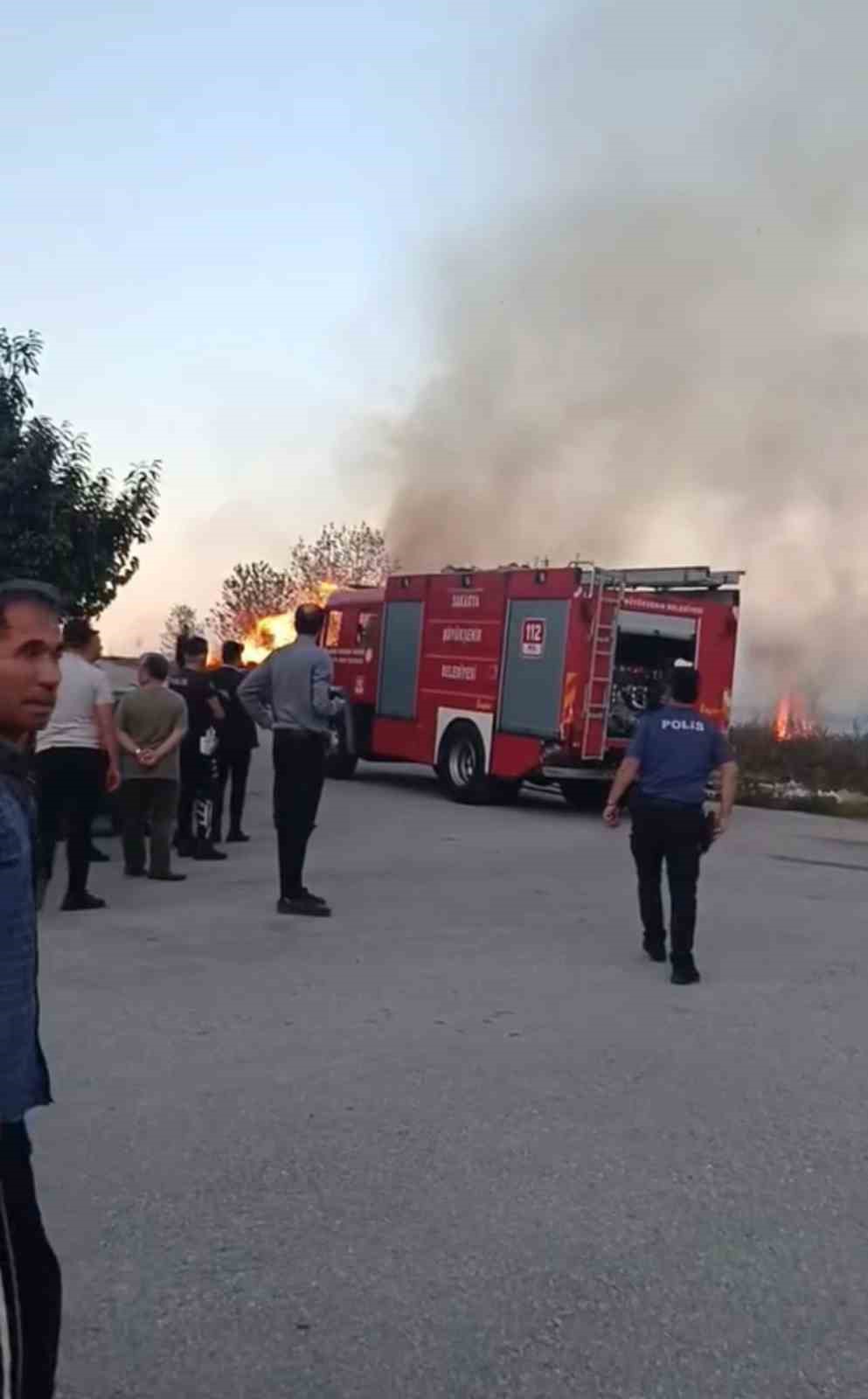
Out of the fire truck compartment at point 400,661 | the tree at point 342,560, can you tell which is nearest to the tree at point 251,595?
the tree at point 342,560

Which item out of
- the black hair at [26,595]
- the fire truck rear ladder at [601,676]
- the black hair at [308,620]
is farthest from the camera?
the fire truck rear ladder at [601,676]

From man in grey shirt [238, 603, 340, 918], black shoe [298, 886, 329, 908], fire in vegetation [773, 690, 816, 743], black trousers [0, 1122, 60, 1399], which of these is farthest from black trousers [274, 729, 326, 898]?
fire in vegetation [773, 690, 816, 743]

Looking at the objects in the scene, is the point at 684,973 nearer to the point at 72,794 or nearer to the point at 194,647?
the point at 72,794

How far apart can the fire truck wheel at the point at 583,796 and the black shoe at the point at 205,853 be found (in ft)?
22.1

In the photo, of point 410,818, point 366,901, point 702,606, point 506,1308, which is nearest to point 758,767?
point 702,606

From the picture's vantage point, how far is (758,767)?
80.9 ft

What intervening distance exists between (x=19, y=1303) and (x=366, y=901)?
7237 mm

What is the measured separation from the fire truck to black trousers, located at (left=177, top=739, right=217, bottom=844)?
5222mm

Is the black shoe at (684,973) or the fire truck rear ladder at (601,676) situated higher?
the fire truck rear ladder at (601,676)

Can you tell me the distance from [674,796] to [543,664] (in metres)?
8.62

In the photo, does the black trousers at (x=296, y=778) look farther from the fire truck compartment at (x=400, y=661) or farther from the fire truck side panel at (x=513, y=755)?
the fire truck compartment at (x=400, y=661)

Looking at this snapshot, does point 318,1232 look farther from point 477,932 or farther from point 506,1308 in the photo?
point 477,932

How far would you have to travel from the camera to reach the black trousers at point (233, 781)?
12117 millimetres

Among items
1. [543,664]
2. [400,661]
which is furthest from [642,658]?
[400,661]
